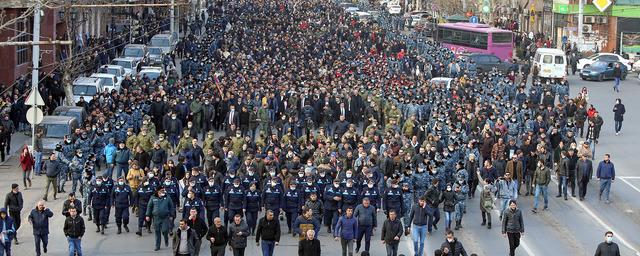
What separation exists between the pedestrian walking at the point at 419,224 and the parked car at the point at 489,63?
101 ft

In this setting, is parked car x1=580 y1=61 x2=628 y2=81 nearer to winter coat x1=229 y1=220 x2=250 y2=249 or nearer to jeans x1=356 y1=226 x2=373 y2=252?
jeans x1=356 y1=226 x2=373 y2=252

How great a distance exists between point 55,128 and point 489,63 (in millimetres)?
25159

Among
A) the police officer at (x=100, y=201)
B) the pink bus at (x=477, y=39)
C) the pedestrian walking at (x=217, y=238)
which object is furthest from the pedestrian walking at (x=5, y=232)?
the pink bus at (x=477, y=39)

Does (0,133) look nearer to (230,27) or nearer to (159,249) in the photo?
(159,249)

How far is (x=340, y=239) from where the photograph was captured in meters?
25.5

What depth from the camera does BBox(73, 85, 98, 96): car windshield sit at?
142 ft

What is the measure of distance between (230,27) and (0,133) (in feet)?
120

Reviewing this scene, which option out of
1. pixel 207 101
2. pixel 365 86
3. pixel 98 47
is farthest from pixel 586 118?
pixel 98 47

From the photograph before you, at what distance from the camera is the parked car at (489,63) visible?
184 feet

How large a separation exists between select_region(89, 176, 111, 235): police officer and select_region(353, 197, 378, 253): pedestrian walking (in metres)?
4.76

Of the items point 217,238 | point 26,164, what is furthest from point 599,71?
point 217,238

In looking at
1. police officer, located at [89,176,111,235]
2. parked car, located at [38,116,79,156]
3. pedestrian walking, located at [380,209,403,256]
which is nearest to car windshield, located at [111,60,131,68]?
parked car, located at [38,116,79,156]

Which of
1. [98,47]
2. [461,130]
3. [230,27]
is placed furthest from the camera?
[230,27]

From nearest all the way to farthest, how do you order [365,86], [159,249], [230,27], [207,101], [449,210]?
1. [159,249]
2. [449,210]
3. [207,101]
4. [365,86]
5. [230,27]
